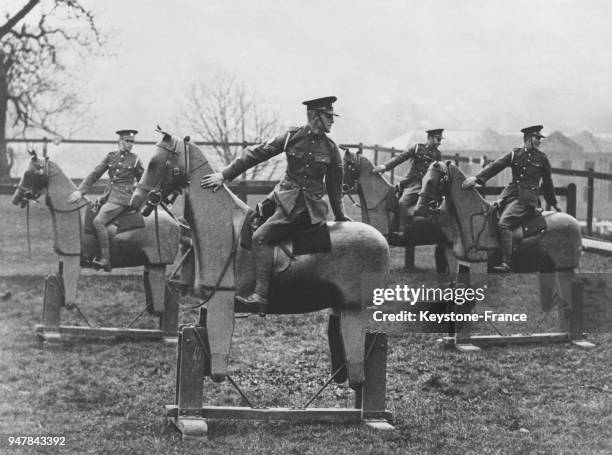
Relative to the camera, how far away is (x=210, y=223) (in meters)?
8.02

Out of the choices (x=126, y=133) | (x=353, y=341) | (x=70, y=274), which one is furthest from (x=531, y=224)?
(x=70, y=274)

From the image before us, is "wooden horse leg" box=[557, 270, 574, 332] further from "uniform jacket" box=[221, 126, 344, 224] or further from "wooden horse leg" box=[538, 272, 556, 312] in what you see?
"uniform jacket" box=[221, 126, 344, 224]

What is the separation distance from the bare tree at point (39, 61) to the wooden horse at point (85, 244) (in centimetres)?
1226

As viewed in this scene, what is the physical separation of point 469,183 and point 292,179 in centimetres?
398

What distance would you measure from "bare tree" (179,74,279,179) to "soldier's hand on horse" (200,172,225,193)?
17124 millimetres

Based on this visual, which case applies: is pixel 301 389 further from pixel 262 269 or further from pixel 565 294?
pixel 565 294

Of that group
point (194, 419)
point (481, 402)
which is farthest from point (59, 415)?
point (481, 402)

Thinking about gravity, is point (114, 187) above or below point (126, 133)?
below

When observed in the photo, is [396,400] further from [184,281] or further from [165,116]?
[165,116]

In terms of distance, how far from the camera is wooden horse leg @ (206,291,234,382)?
26.3 feet

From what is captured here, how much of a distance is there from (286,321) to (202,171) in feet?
17.1

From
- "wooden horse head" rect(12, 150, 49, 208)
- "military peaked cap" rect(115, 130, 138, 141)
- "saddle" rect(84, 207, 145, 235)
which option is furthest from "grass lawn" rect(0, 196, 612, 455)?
"military peaked cap" rect(115, 130, 138, 141)

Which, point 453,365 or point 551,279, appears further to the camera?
point 551,279

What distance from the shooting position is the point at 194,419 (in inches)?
310
